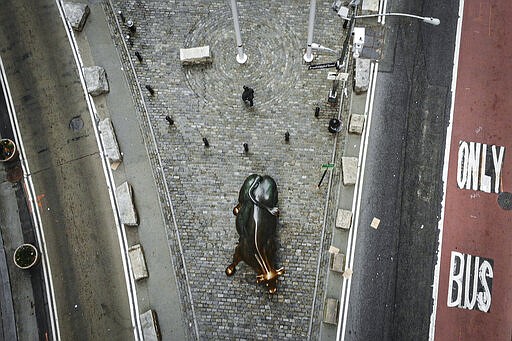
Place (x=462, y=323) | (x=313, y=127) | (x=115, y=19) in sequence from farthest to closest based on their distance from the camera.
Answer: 1. (x=115, y=19)
2. (x=313, y=127)
3. (x=462, y=323)

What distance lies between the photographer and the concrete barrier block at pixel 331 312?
18500mm

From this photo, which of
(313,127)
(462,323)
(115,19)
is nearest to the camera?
(462,323)

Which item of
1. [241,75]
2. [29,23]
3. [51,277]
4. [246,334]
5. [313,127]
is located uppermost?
[29,23]

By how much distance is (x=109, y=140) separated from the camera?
20609 millimetres

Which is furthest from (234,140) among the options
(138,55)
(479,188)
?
(479,188)

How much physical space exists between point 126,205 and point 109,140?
9.89 feet

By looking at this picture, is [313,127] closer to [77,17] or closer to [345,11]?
[345,11]

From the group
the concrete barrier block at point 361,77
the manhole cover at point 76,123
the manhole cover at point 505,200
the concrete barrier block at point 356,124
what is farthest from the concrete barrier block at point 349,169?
the manhole cover at point 76,123

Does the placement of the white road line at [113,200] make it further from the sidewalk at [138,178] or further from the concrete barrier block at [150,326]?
the concrete barrier block at [150,326]

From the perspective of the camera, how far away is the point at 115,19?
73.6 ft

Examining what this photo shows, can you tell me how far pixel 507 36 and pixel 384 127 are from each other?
743 centimetres

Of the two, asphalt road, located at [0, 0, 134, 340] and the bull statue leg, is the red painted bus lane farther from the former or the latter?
asphalt road, located at [0, 0, 134, 340]

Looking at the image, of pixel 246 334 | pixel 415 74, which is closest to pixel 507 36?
pixel 415 74

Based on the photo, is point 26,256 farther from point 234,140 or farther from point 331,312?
point 331,312
